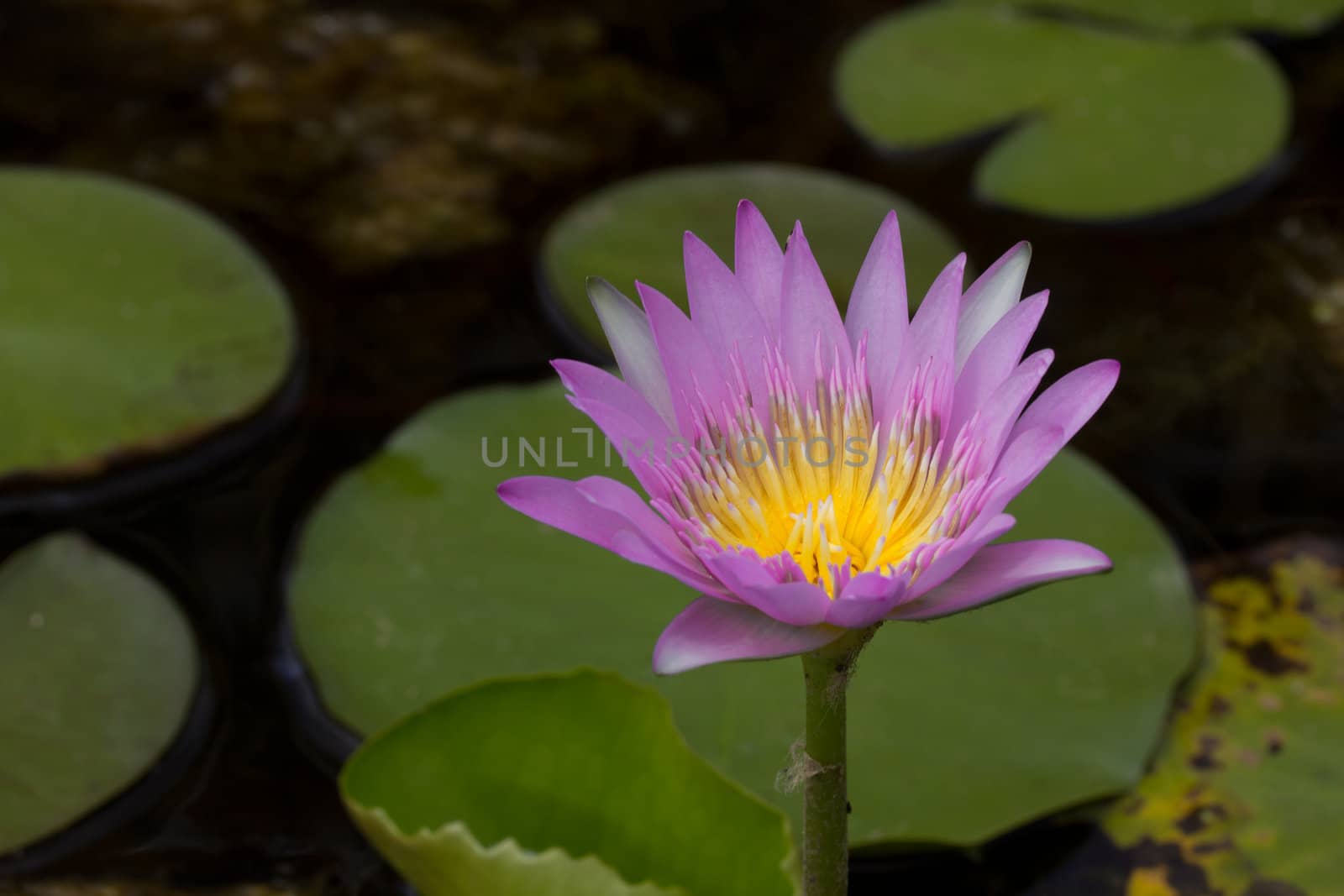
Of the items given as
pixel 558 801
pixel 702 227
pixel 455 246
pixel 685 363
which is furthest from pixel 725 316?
pixel 455 246

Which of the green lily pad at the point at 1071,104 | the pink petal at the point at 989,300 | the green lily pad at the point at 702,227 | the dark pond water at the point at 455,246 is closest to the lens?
the pink petal at the point at 989,300

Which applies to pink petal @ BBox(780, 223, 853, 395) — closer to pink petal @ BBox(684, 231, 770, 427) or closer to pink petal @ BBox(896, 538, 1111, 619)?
pink petal @ BBox(684, 231, 770, 427)

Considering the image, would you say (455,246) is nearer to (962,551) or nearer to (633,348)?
(633,348)

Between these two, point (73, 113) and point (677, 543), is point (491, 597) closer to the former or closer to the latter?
point (677, 543)

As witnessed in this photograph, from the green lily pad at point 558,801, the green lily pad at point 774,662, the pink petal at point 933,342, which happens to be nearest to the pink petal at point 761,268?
the pink petal at point 933,342

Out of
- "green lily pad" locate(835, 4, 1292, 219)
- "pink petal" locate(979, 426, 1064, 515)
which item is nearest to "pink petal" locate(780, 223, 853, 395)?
"pink petal" locate(979, 426, 1064, 515)

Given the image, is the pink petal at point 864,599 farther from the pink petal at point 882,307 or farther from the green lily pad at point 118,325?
the green lily pad at point 118,325
